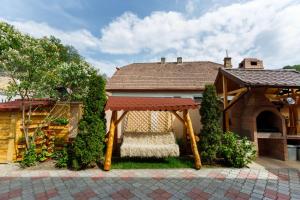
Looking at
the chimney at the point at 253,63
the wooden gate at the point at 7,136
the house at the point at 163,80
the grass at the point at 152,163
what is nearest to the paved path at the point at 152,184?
the grass at the point at 152,163

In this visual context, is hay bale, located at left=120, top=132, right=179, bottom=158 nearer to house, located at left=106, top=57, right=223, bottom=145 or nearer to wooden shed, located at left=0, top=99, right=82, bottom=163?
wooden shed, located at left=0, top=99, right=82, bottom=163

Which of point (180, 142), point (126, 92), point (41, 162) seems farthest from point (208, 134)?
point (126, 92)

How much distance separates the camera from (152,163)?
5.79 m

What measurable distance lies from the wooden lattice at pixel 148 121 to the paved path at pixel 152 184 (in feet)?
9.06

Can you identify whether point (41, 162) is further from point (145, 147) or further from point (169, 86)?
point (169, 86)

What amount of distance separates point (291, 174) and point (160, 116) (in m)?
4.73

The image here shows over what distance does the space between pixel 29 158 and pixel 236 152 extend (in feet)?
21.2

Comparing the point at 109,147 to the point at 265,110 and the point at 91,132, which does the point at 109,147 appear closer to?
the point at 91,132

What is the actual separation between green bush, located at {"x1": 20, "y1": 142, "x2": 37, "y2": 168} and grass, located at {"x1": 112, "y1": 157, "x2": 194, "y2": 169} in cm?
250

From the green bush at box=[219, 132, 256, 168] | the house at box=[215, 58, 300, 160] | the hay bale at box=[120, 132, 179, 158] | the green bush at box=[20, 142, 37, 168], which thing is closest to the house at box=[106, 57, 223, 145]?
the house at box=[215, 58, 300, 160]

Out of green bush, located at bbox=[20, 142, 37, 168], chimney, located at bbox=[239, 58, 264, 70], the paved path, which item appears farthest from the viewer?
chimney, located at bbox=[239, 58, 264, 70]

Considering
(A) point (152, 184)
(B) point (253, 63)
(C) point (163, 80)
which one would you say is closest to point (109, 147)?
(A) point (152, 184)

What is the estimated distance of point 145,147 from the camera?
217 inches

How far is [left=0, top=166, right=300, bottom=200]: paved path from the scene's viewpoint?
12.2 feet
